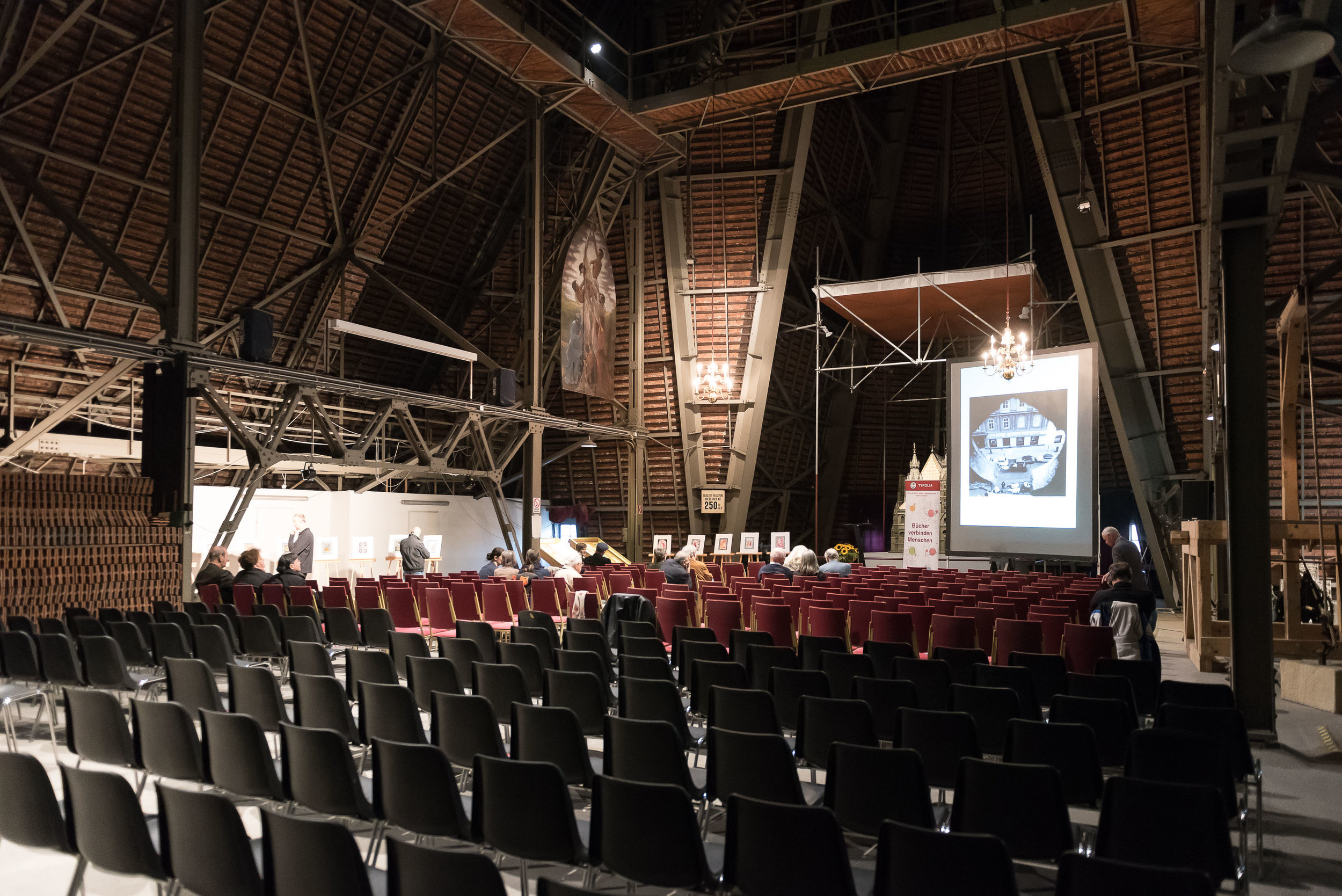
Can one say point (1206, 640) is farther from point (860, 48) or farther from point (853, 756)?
point (860, 48)

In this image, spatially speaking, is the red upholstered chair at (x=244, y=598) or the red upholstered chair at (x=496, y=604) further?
the red upholstered chair at (x=496, y=604)

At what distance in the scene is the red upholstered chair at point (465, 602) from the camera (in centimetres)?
949

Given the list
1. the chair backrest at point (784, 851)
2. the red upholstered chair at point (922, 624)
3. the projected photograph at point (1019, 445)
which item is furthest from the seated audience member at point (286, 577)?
the projected photograph at point (1019, 445)

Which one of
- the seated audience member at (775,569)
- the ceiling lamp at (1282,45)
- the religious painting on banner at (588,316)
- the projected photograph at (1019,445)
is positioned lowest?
the seated audience member at (775,569)

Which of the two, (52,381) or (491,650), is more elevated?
(52,381)

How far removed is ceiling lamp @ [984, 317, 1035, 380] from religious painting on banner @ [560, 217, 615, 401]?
278 inches

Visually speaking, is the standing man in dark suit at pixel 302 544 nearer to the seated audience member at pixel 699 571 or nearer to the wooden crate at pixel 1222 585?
the seated audience member at pixel 699 571

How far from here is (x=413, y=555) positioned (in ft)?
43.8

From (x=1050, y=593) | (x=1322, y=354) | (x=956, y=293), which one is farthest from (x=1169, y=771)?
(x=1322, y=354)

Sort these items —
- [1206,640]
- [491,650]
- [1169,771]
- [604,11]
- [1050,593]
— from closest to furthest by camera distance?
1. [1169,771]
2. [491,650]
3. [1206,640]
4. [1050,593]
5. [604,11]

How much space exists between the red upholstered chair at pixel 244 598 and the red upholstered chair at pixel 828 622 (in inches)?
222

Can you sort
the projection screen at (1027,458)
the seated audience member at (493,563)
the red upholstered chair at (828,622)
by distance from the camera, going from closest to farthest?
the red upholstered chair at (828,622) → the seated audience member at (493,563) → the projection screen at (1027,458)

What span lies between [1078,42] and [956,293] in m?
4.49

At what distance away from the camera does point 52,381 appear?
14.1m
